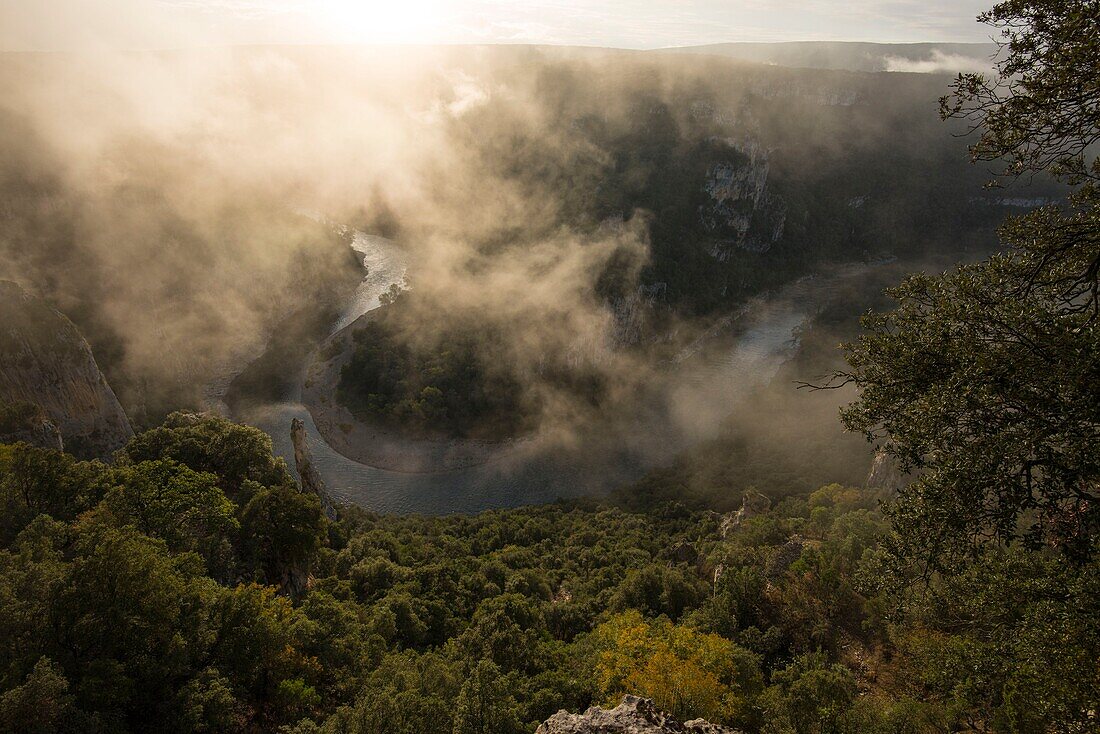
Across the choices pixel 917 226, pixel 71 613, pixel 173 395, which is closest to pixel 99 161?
pixel 173 395

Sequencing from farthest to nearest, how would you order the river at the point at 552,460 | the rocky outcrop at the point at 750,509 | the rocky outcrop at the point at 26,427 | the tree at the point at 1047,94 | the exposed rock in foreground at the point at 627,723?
1. the river at the point at 552,460
2. the rocky outcrop at the point at 750,509
3. the rocky outcrop at the point at 26,427
4. the exposed rock in foreground at the point at 627,723
5. the tree at the point at 1047,94

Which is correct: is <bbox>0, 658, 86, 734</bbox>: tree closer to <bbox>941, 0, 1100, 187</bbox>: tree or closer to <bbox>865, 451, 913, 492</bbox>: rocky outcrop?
<bbox>941, 0, 1100, 187</bbox>: tree

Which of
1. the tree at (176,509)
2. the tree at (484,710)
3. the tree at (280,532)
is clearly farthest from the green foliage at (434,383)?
the tree at (484,710)

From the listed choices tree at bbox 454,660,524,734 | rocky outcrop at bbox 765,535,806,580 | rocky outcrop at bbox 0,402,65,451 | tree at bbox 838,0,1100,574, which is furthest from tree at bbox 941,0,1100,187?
rocky outcrop at bbox 0,402,65,451

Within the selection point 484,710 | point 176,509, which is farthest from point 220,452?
point 484,710

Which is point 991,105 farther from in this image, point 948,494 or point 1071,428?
point 948,494

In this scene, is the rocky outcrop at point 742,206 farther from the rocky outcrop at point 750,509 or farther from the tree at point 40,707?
the tree at point 40,707
